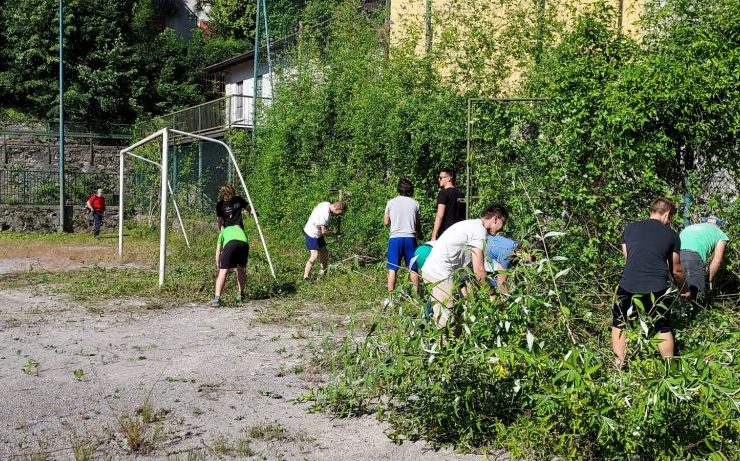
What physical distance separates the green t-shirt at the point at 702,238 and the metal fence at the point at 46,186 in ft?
86.8

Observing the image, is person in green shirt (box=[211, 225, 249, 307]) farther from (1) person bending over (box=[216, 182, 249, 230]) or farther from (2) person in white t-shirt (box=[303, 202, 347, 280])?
(2) person in white t-shirt (box=[303, 202, 347, 280])

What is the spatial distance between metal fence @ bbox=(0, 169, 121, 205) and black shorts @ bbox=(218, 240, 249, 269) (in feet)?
70.1

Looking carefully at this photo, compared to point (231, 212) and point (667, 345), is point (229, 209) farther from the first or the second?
point (667, 345)

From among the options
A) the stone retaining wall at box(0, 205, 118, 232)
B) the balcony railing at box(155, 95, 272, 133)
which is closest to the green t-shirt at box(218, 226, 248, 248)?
the balcony railing at box(155, 95, 272, 133)

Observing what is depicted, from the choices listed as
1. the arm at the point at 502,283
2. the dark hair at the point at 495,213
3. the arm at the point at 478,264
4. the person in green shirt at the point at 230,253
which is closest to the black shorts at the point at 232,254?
the person in green shirt at the point at 230,253

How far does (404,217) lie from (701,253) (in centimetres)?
415

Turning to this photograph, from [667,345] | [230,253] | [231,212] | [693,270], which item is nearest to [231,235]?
[230,253]

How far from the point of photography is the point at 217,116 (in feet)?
93.5

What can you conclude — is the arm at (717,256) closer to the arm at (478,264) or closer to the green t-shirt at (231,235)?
the arm at (478,264)

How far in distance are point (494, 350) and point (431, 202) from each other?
27.2ft

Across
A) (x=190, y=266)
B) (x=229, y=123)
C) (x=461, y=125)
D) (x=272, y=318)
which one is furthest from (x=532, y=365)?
(x=229, y=123)

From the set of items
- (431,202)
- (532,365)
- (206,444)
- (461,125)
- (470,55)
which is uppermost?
(470,55)

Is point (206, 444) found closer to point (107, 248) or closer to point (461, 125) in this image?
point (461, 125)

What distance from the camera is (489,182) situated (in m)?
10.3
